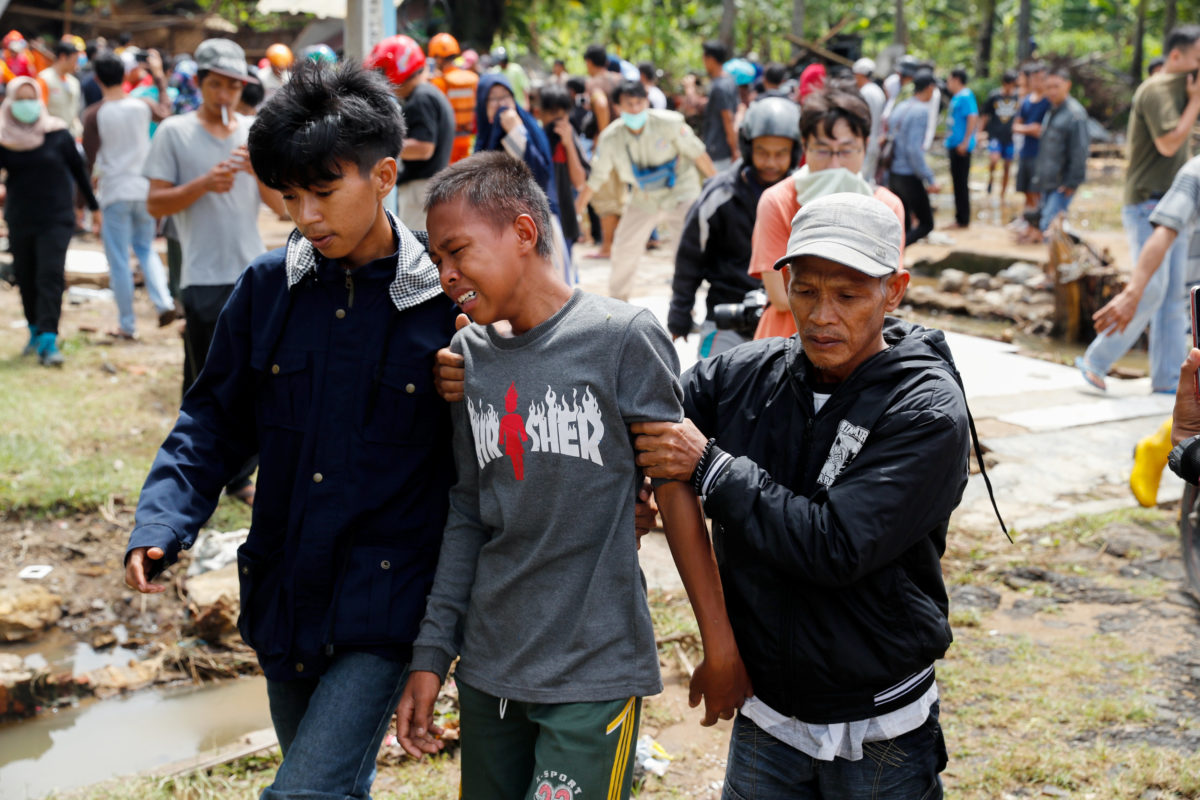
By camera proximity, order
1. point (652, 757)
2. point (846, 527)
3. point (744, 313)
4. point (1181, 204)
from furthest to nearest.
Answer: point (1181, 204) < point (744, 313) < point (652, 757) < point (846, 527)

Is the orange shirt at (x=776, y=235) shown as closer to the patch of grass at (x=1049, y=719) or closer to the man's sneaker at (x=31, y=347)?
the patch of grass at (x=1049, y=719)

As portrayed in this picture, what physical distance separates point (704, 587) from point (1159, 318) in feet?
17.2

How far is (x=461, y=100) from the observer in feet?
28.3

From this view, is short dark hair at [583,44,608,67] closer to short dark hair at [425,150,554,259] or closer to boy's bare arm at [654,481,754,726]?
short dark hair at [425,150,554,259]

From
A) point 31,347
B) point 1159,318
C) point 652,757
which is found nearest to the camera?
point 652,757

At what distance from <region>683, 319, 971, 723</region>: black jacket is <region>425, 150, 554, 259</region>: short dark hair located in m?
0.57

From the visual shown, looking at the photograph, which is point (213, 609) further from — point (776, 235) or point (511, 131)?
point (511, 131)

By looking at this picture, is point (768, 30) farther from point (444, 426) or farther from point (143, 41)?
point (444, 426)

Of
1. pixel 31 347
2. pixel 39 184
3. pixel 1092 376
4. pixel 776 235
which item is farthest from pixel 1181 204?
pixel 31 347

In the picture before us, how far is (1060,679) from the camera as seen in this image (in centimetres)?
394

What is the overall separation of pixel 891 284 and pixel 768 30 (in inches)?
1117

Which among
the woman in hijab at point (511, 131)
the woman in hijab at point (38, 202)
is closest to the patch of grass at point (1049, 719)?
the woman in hijab at point (511, 131)

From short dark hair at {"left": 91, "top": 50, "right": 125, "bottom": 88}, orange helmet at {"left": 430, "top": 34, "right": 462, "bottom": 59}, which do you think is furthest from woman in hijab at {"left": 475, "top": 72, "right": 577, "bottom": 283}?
short dark hair at {"left": 91, "top": 50, "right": 125, "bottom": 88}

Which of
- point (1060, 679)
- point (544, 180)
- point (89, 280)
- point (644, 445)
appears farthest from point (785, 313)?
point (89, 280)
